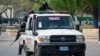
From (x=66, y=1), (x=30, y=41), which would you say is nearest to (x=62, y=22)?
(x=30, y=41)

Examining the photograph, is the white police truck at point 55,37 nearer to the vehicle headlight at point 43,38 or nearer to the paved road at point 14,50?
the vehicle headlight at point 43,38

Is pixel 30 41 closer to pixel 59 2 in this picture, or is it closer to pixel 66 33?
pixel 66 33

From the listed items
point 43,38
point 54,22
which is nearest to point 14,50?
point 54,22

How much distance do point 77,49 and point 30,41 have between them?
2.64 meters

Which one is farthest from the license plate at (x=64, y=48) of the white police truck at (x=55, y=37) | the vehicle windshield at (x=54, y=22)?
the vehicle windshield at (x=54, y=22)

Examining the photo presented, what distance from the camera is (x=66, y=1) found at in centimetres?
4341

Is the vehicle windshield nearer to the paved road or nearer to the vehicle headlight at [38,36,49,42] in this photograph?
the vehicle headlight at [38,36,49,42]

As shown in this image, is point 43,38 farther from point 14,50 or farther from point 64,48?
point 14,50

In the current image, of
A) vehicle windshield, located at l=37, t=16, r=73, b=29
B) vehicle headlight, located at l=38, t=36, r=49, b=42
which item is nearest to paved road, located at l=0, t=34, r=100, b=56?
vehicle windshield, located at l=37, t=16, r=73, b=29

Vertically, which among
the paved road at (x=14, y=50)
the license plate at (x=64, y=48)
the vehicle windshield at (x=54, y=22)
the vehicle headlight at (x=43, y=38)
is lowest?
the paved road at (x=14, y=50)

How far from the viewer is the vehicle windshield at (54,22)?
18391 mm

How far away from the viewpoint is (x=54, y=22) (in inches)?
725

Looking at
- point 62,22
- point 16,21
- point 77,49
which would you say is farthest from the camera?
point 16,21

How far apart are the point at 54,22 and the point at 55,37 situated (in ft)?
4.17
